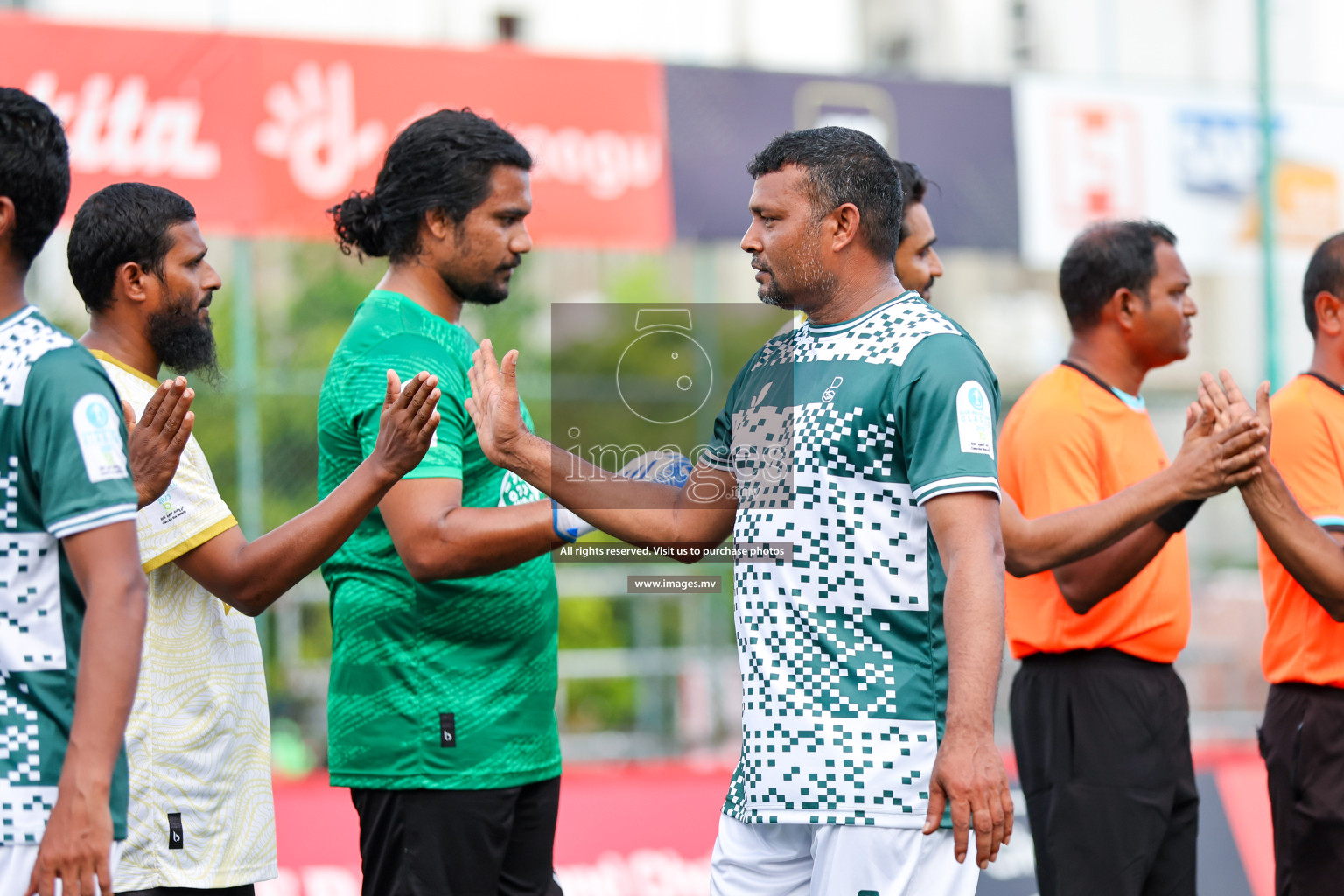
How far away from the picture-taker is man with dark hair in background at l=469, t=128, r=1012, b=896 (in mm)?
2650

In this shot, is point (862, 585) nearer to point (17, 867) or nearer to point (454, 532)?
point (454, 532)

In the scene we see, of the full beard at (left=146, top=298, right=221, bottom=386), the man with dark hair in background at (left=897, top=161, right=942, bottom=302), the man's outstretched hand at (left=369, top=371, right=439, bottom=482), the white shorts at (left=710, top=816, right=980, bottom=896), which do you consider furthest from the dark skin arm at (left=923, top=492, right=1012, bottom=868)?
the full beard at (left=146, top=298, right=221, bottom=386)

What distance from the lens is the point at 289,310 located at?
21.5 metres

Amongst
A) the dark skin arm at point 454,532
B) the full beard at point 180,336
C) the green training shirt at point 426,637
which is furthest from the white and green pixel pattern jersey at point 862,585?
the full beard at point 180,336

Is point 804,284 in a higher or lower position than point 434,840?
higher

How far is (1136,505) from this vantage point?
3.62 m

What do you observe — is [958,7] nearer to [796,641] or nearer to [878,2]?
[878,2]

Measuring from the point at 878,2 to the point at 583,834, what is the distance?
26321 millimetres

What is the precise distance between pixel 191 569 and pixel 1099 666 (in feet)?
7.92

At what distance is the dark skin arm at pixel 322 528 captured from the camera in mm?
2953

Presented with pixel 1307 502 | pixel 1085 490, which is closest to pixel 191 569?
pixel 1085 490

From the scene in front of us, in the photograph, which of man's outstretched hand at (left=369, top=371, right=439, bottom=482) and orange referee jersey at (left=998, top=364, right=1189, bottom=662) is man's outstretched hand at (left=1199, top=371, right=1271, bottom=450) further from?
man's outstretched hand at (left=369, top=371, right=439, bottom=482)

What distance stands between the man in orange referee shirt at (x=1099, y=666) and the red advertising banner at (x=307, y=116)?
397cm

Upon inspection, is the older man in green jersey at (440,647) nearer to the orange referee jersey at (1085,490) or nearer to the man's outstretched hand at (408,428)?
the man's outstretched hand at (408,428)
